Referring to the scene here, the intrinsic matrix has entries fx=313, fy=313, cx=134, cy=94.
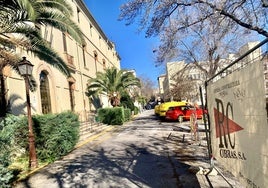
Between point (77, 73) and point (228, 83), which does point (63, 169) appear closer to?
point (228, 83)

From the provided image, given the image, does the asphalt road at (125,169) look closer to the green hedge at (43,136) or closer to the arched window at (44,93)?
the green hedge at (43,136)

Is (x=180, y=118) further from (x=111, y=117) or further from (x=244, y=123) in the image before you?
(x=244, y=123)

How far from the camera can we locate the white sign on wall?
309 centimetres

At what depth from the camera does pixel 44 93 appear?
18.5 metres

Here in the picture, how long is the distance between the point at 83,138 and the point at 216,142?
466 inches

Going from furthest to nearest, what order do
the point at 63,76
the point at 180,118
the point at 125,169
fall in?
the point at 180,118 < the point at 63,76 < the point at 125,169

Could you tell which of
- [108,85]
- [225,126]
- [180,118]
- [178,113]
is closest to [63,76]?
[108,85]

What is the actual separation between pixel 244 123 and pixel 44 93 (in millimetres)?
16285

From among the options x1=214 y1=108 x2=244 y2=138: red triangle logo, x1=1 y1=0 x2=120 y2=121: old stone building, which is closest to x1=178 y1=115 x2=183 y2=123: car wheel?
x1=1 y1=0 x2=120 y2=121: old stone building

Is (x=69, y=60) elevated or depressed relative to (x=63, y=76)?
elevated

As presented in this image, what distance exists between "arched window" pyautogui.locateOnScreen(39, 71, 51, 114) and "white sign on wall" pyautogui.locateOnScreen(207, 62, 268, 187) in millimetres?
14475

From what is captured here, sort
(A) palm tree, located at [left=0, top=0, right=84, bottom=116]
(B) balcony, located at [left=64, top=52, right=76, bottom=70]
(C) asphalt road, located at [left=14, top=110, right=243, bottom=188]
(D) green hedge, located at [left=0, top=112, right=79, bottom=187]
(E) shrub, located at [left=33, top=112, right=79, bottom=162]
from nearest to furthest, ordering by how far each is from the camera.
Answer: (C) asphalt road, located at [left=14, top=110, right=243, bottom=188] → (A) palm tree, located at [left=0, top=0, right=84, bottom=116] → (D) green hedge, located at [left=0, top=112, right=79, bottom=187] → (E) shrub, located at [left=33, top=112, right=79, bottom=162] → (B) balcony, located at [left=64, top=52, right=76, bottom=70]

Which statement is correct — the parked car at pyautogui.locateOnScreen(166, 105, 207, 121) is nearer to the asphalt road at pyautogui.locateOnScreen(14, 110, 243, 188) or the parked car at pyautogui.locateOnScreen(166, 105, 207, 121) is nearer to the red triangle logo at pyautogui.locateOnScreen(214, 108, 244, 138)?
the asphalt road at pyautogui.locateOnScreen(14, 110, 243, 188)

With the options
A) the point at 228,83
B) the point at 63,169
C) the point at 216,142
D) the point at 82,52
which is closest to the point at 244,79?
the point at 228,83
